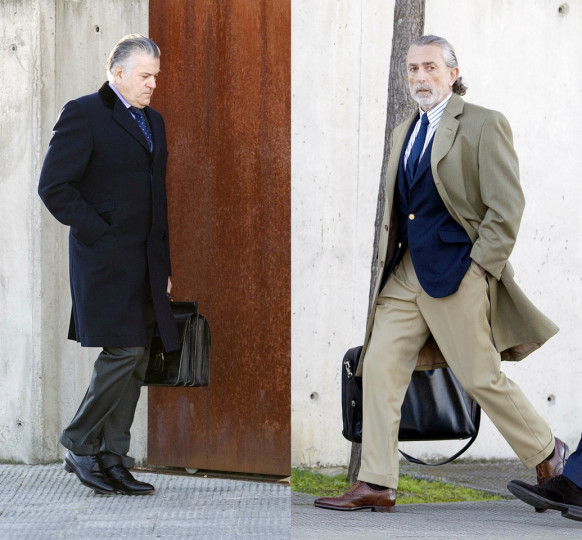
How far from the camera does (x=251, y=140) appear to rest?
6262 mm

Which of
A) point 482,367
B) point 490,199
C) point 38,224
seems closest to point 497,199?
point 490,199

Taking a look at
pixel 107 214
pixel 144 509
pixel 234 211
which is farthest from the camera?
pixel 234 211

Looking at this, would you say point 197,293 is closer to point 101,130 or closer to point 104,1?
point 101,130

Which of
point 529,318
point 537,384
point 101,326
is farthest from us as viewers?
point 537,384

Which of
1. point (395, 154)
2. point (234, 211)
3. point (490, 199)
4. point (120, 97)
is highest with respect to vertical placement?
point (120, 97)

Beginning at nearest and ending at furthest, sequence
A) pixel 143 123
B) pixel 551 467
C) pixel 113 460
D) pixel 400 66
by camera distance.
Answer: pixel 551 467 < pixel 113 460 < pixel 143 123 < pixel 400 66

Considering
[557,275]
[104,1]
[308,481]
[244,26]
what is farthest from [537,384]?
[104,1]

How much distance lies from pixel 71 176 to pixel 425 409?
6.44ft

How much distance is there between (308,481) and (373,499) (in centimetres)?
122

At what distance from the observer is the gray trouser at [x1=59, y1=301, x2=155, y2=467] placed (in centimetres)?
557

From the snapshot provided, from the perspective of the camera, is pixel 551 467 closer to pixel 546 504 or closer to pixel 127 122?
pixel 546 504

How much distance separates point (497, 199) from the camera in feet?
16.3

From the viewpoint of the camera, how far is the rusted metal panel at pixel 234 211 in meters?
6.26

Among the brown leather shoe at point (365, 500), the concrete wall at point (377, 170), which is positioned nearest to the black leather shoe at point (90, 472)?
the brown leather shoe at point (365, 500)
